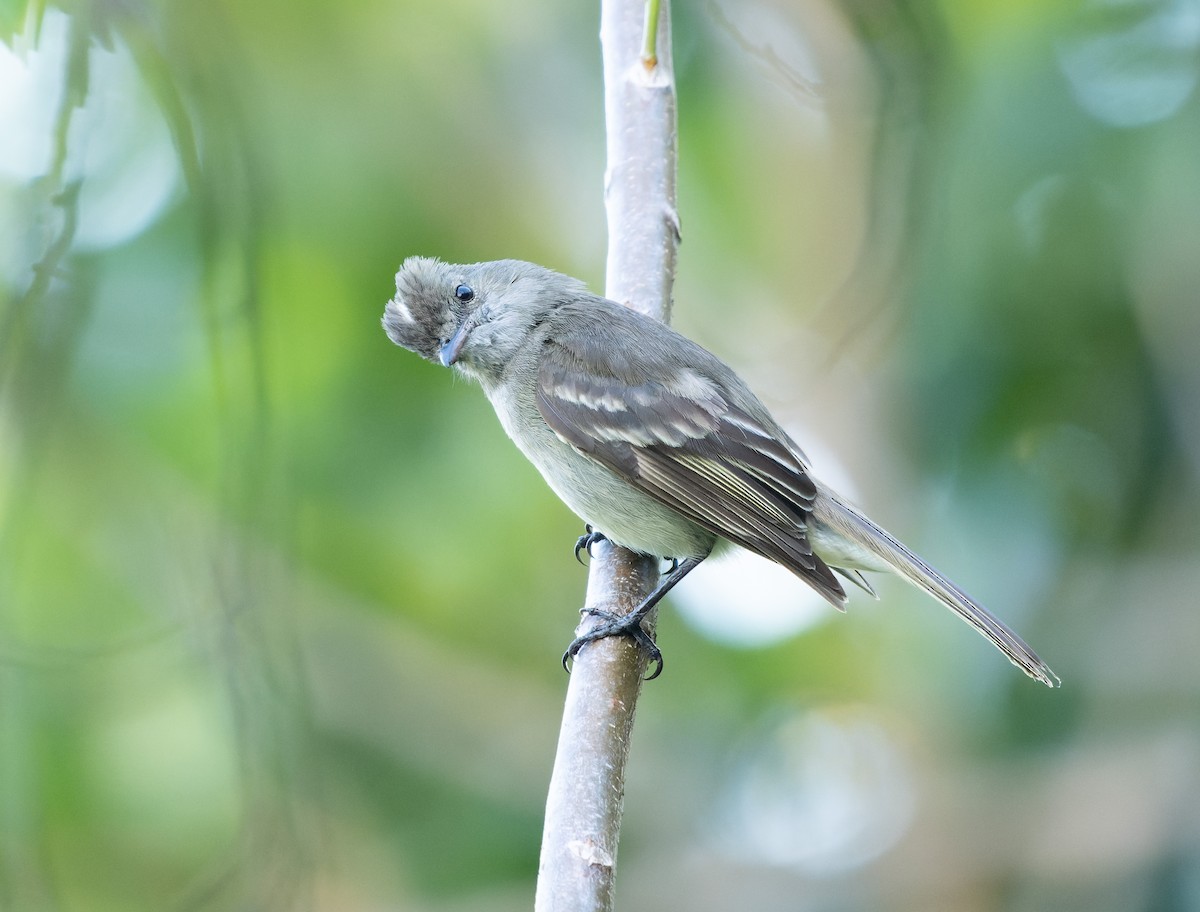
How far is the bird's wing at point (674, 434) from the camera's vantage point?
3734mm

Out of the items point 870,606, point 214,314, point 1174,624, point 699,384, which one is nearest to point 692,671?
point 870,606

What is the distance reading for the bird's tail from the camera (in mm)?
3471

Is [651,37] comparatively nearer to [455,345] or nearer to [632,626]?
[455,345]

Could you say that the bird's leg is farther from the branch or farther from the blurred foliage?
the blurred foliage

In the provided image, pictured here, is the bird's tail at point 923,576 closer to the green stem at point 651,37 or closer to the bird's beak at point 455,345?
the bird's beak at point 455,345

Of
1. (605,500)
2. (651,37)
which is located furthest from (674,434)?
(651,37)

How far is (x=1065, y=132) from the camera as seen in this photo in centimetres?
592

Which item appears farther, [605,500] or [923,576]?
[605,500]

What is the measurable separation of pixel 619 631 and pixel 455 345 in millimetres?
1504

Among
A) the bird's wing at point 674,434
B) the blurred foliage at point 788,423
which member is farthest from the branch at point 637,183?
the blurred foliage at point 788,423

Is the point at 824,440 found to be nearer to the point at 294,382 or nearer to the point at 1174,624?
the point at 1174,624

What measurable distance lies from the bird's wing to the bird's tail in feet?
0.32

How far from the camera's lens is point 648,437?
3.84m

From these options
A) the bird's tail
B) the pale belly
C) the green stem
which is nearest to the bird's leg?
the pale belly
